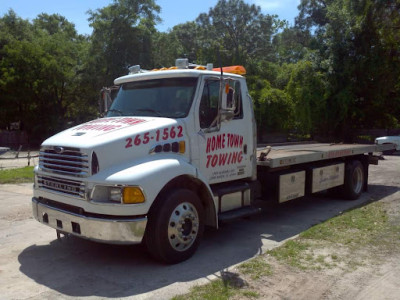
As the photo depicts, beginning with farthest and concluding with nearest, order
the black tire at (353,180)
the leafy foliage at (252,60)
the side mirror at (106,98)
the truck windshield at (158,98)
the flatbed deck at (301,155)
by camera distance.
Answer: the leafy foliage at (252,60) < the black tire at (353,180) < the flatbed deck at (301,155) < the side mirror at (106,98) < the truck windshield at (158,98)

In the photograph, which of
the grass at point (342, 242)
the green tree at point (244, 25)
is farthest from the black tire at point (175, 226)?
the green tree at point (244, 25)

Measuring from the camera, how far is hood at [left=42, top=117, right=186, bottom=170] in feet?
16.0

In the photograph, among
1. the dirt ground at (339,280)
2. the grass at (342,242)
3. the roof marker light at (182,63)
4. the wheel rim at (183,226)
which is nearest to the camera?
the dirt ground at (339,280)

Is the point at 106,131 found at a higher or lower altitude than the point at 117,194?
higher

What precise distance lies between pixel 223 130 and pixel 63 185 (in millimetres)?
2464

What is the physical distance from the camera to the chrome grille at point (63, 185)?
4855mm

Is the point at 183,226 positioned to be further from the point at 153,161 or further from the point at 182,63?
the point at 182,63

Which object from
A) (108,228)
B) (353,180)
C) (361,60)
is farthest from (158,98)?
(361,60)

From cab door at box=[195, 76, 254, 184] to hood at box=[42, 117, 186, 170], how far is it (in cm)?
47

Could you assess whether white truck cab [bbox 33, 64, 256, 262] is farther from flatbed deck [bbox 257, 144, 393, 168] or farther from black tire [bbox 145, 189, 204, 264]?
flatbed deck [bbox 257, 144, 393, 168]

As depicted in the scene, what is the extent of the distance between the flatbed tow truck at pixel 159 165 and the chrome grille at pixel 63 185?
0.04 feet

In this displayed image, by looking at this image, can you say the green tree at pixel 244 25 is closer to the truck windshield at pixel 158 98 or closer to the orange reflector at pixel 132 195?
the truck windshield at pixel 158 98

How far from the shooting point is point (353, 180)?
9680mm

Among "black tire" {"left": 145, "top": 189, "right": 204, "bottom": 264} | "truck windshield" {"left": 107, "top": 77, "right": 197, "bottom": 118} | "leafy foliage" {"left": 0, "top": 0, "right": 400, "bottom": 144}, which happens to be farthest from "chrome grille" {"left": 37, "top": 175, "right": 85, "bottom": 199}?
"leafy foliage" {"left": 0, "top": 0, "right": 400, "bottom": 144}
